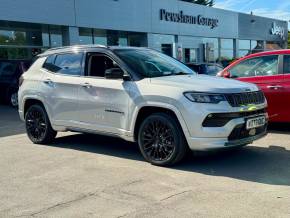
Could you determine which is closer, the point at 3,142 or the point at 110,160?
the point at 110,160

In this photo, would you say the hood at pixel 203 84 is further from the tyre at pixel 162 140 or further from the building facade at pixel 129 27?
the building facade at pixel 129 27

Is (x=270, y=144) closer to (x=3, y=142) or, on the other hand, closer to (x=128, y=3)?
(x=3, y=142)

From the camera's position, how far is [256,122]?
6.66m

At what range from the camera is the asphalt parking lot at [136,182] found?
488 centimetres

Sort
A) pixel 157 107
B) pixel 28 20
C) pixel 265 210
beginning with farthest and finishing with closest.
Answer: pixel 28 20
pixel 157 107
pixel 265 210

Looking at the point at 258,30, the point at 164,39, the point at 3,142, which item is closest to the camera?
the point at 3,142

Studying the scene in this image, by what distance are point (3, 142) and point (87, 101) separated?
2561mm

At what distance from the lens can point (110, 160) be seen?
282 inches

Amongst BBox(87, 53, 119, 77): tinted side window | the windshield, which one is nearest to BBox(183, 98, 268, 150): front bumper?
the windshield

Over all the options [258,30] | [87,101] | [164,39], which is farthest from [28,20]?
[258,30]

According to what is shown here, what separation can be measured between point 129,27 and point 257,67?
19388 mm

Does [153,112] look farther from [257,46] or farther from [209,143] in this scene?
[257,46]

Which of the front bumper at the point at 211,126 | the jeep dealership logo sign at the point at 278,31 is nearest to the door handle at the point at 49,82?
the front bumper at the point at 211,126

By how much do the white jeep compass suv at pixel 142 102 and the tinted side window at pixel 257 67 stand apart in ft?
7.04
